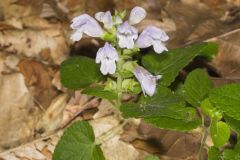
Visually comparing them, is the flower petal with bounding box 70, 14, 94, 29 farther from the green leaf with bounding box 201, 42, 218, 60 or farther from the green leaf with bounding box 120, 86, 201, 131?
the green leaf with bounding box 201, 42, 218, 60

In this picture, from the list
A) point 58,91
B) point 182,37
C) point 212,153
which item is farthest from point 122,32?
point 182,37

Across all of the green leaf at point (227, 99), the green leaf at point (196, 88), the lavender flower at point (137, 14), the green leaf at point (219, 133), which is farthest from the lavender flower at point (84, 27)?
the green leaf at point (219, 133)

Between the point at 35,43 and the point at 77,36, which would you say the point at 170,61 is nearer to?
the point at 77,36

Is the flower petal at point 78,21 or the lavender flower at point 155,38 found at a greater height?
the flower petal at point 78,21

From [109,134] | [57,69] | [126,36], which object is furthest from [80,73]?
[57,69]

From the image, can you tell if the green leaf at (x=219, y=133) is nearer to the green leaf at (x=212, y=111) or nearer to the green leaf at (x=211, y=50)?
the green leaf at (x=212, y=111)

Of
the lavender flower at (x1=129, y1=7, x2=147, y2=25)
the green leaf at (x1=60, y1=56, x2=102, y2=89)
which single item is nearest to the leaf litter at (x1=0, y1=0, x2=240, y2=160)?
the green leaf at (x1=60, y1=56, x2=102, y2=89)
